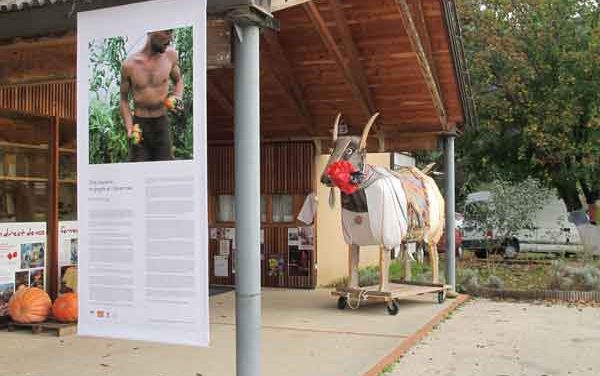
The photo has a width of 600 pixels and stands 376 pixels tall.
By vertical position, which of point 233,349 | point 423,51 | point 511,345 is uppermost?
point 423,51

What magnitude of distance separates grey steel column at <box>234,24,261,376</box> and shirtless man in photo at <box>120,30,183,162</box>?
49 centimetres

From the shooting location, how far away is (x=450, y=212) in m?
11.7

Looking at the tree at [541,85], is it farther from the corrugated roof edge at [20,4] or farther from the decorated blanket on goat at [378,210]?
the corrugated roof edge at [20,4]

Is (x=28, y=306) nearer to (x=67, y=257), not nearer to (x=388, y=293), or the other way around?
(x=67, y=257)

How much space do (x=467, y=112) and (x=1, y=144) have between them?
7055 mm

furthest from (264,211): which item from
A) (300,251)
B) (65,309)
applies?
(65,309)

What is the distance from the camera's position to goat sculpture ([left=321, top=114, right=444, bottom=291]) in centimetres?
926

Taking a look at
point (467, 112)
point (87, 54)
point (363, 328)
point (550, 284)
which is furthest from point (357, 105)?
point (87, 54)

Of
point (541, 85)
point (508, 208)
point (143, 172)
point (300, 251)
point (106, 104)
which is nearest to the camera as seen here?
point (143, 172)

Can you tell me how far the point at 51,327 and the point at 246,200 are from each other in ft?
14.4

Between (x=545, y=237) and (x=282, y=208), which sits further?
(x=545, y=237)

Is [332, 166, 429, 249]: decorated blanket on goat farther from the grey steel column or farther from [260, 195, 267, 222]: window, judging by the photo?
the grey steel column

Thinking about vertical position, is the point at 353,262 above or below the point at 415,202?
below

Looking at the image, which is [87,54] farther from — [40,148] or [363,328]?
[363,328]
